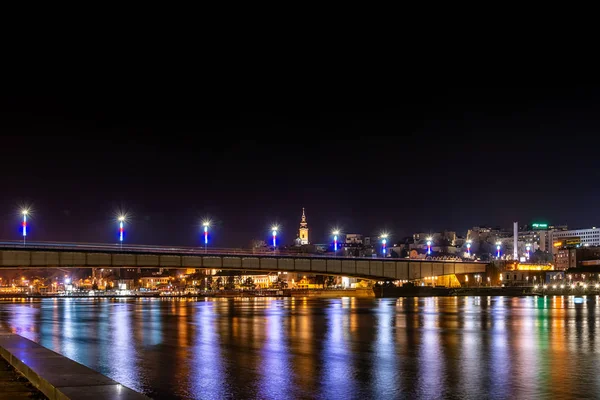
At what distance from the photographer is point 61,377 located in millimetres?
16266

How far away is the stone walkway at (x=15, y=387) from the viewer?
15992 millimetres

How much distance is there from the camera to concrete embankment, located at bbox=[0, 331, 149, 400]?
14.1m

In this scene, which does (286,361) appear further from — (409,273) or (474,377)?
(409,273)

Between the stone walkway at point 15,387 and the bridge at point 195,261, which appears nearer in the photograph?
the stone walkway at point 15,387

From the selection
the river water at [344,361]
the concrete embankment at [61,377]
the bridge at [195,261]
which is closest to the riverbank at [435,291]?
the bridge at [195,261]

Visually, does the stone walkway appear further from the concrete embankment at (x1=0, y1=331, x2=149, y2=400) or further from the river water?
the river water

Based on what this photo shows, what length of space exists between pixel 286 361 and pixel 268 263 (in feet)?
328

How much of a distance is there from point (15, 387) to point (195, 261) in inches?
3896

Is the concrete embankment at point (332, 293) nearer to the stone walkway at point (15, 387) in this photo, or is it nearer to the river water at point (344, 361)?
the river water at point (344, 361)

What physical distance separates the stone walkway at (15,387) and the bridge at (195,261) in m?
80.3

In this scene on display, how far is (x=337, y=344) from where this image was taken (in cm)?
3284

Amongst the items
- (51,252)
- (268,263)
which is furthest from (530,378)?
(268,263)

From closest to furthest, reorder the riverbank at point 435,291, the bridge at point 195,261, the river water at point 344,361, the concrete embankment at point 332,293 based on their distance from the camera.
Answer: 1. the river water at point 344,361
2. the bridge at point 195,261
3. the riverbank at point 435,291
4. the concrete embankment at point 332,293

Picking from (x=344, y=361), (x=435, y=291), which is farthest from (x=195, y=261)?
(x=344, y=361)
